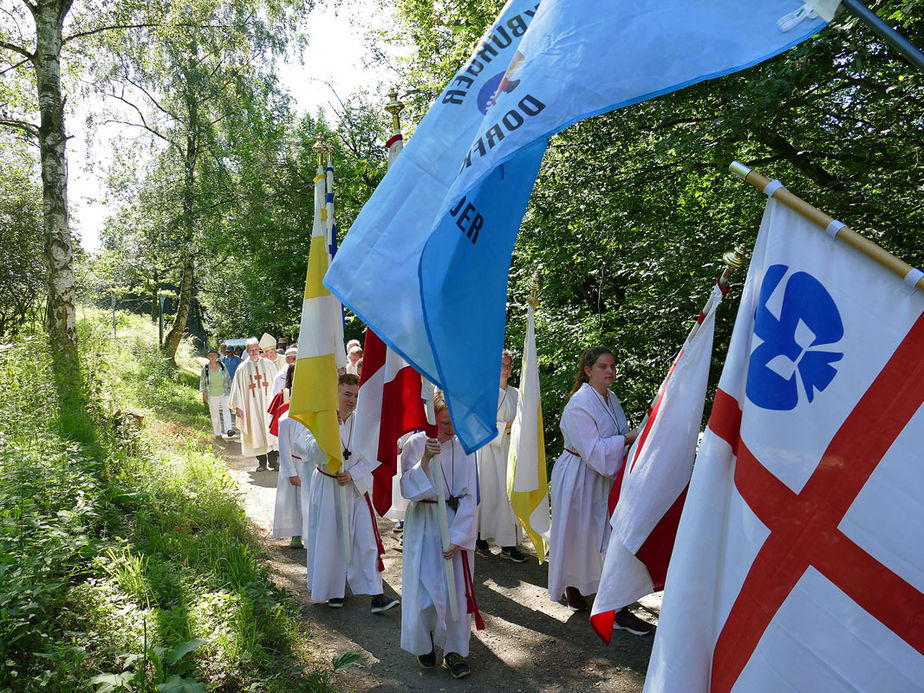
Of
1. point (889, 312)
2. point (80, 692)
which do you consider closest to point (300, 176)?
point (80, 692)

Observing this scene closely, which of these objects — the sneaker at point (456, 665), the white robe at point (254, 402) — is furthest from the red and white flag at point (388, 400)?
the white robe at point (254, 402)

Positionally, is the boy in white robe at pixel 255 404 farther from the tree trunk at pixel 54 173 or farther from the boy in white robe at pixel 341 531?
the boy in white robe at pixel 341 531

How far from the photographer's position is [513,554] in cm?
781

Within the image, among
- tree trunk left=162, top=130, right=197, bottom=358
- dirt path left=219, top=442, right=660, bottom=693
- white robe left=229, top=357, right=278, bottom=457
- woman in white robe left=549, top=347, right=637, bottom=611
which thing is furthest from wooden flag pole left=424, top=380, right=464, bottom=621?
tree trunk left=162, top=130, right=197, bottom=358

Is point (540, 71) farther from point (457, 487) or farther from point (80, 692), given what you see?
point (80, 692)

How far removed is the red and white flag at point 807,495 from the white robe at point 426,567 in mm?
2633

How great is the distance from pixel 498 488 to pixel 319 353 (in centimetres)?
335

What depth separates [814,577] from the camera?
7.06 ft

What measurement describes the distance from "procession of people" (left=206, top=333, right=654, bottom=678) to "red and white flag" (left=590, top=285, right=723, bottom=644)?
142 cm

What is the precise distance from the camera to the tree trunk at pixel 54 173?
413 inches

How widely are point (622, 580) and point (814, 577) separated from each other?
139 centimetres

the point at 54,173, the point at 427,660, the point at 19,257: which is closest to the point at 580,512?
the point at 427,660

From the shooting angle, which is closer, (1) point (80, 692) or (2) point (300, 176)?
(1) point (80, 692)

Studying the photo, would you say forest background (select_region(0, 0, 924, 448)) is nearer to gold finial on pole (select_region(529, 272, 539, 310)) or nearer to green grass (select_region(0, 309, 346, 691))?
gold finial on pole (select_region(529, 272, 539, 310))
